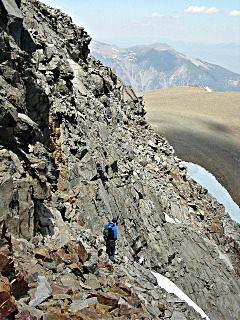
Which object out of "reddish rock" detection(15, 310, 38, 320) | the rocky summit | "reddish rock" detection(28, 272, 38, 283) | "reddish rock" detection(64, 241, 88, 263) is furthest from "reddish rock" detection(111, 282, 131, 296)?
"reddish rock" detection(15, 310, 38, 320)

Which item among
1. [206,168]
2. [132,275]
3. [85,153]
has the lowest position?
[206,168]

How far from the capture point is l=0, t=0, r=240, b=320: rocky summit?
8391mm

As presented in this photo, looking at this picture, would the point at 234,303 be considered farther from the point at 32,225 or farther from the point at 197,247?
the point at 32,225

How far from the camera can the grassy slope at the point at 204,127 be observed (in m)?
47.2

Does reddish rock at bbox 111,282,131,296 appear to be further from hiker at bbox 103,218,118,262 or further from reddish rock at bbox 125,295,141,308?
hiker at bbox 103,218,118,262

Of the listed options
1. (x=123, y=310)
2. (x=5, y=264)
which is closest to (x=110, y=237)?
(x=123, y=310)

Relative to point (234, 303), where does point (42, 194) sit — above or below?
above

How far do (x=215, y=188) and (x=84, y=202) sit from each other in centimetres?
2941

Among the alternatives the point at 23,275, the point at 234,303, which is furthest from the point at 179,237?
the point at 23,275

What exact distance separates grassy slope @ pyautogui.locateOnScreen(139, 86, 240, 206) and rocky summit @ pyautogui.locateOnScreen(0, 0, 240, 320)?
49.1 ft

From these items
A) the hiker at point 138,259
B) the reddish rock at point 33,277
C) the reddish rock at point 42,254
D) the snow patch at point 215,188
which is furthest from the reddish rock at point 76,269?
the snow patch at point 215,188

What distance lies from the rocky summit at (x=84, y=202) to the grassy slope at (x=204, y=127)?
1497 centimetres

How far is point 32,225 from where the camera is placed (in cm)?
980

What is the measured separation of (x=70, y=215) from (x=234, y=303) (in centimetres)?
1308
